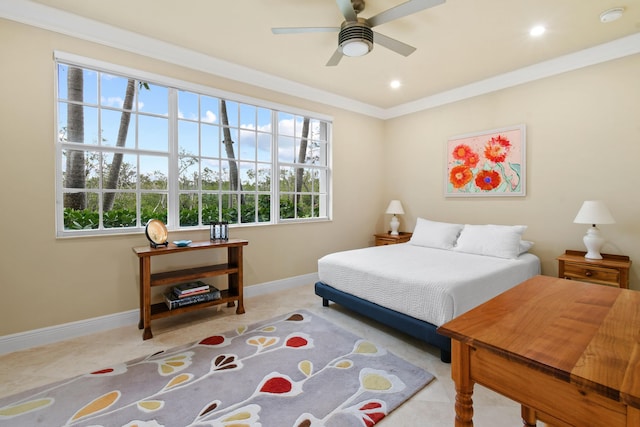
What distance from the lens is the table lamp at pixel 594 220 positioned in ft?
9.47

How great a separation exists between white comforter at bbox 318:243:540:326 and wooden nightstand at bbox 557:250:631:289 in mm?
305

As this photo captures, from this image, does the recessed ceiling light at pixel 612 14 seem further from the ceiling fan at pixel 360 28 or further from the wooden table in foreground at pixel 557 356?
the wooden table in foreground at pixel 557 356

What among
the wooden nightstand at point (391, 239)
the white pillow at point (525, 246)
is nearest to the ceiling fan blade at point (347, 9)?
the white pillow at point (525, 246)

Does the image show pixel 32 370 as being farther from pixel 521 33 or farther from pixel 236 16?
pixel 521 33

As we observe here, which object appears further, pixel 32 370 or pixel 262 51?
pixel 262 51

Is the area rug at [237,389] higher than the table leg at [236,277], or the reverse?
the table leg at [236,277]

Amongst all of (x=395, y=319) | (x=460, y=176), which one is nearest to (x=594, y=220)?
(x=460, y=176)

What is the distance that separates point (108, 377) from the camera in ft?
6.89

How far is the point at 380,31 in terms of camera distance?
2873 millimetres

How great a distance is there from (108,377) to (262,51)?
319 cm

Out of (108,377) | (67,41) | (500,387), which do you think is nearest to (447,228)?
(500,387)

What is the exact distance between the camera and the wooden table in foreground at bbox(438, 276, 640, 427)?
2.30ft

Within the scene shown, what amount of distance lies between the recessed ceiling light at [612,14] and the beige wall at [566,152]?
0.74m

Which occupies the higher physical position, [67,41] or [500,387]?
[67,41]
